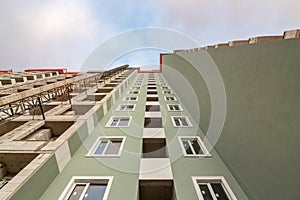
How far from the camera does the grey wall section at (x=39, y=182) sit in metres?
3.52

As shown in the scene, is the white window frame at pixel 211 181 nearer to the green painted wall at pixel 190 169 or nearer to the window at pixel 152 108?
the green painted wall at pixel 190 169

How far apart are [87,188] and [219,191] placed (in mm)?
4678

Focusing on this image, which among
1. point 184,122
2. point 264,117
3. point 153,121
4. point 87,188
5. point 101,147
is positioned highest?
point 264,117

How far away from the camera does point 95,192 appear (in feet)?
15.2

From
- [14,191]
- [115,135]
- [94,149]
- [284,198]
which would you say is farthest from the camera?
[115,135]

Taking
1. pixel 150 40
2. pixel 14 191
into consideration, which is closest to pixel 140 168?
pixel 14 191

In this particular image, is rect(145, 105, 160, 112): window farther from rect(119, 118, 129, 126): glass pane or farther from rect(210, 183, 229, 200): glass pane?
rect(210, 183, 229, 200): glass pane

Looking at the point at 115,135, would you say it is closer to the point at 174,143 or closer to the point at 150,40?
the point at 174,143

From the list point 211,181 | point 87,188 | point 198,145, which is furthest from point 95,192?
point 198,145

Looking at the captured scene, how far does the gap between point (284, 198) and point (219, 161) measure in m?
2.88

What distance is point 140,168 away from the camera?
5.48m

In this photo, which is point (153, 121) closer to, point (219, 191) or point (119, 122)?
point (119, 122)

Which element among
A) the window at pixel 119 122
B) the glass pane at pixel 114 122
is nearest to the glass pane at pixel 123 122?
the window at pixel 119 122

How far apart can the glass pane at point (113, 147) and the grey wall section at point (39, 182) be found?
221 centimetres
